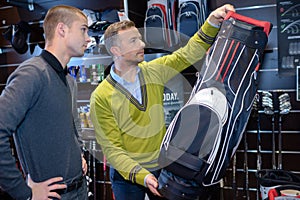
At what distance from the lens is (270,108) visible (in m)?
2.64

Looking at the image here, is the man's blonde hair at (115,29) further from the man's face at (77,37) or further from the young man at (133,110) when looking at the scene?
the man's face at (77,37)

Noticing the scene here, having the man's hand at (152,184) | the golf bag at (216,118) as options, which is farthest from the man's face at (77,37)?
the man's hand at (152,184)

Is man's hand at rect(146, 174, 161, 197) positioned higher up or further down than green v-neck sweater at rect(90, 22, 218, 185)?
further down

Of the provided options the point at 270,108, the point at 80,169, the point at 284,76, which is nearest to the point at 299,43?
the point at 284,76

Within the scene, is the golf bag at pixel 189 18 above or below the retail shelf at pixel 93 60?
above

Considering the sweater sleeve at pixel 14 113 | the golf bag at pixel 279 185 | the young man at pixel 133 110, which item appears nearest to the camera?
the sweater sleeve at pixel 14 113

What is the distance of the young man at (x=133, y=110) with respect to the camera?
1867mm

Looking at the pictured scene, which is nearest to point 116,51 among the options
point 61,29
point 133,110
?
point 133,110

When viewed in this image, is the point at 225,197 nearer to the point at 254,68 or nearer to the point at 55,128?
the point at 254,68

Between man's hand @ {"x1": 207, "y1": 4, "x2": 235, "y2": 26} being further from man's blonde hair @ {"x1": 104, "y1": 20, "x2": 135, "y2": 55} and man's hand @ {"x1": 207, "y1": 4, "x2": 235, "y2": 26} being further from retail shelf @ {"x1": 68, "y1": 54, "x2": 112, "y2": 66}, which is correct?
retail shelf @ {"x1": 68, "y1": 54, "x2": 112, "y2": 66}

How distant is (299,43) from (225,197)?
1487mm

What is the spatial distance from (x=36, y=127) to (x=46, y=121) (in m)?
0.05

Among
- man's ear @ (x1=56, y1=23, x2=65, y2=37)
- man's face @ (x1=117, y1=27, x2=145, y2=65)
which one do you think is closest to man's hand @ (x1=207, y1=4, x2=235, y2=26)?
man's face @ (x1=117, y1=27, x2=145, y2=65)

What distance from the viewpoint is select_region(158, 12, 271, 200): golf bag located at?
143cm
